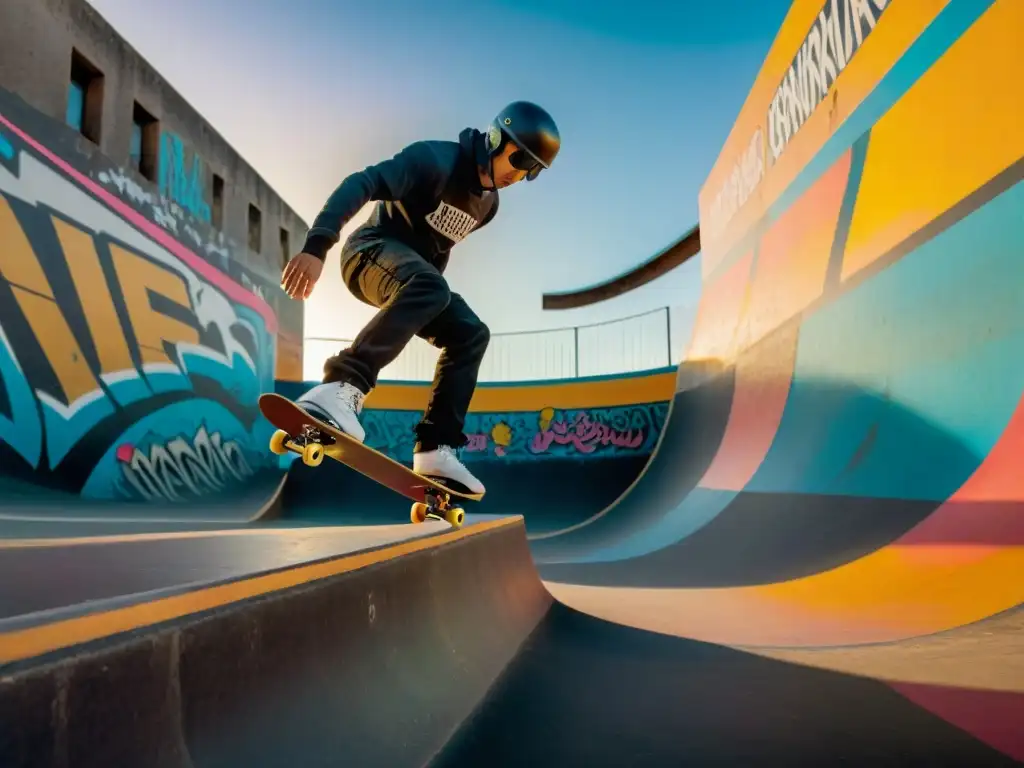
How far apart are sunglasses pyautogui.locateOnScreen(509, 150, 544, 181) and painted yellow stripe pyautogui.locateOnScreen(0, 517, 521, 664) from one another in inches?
105

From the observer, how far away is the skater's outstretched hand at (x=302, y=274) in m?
2.68

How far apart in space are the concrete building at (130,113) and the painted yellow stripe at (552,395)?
18.1 feet

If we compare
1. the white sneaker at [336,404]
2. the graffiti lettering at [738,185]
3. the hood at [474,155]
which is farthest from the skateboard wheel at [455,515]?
the graffiti lettering at [738,185]

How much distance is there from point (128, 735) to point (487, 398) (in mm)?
14070

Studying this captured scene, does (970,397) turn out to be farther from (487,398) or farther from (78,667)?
(487,398)

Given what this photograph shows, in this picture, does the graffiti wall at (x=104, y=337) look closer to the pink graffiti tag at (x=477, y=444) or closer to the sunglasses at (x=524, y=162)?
the pink graffiti tag at (x=477, y=444)

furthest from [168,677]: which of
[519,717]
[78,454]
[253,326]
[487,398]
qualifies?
[253,326]

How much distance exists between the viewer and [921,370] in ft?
12.9

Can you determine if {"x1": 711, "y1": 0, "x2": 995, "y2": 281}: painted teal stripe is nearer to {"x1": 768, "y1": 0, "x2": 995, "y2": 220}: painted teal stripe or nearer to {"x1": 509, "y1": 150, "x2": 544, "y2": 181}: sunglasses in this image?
{"x1": 768, "y1": 0, "x2": 995, "y2": 220}: painted teal stripe

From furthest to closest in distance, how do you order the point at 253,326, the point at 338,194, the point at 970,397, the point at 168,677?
1. the point at 253,326
2. the point at 970,397
3. the point at 338,194
4. the point at 168,677

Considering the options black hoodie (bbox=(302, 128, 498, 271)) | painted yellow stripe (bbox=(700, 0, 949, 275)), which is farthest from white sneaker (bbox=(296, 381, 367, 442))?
painted yellow stripe (bbox=(700, 0, 949, 275))

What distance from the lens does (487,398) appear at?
1466 cm

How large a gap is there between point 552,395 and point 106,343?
882 centimetres

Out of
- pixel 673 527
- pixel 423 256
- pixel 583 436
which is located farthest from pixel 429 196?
pixel 583 436
